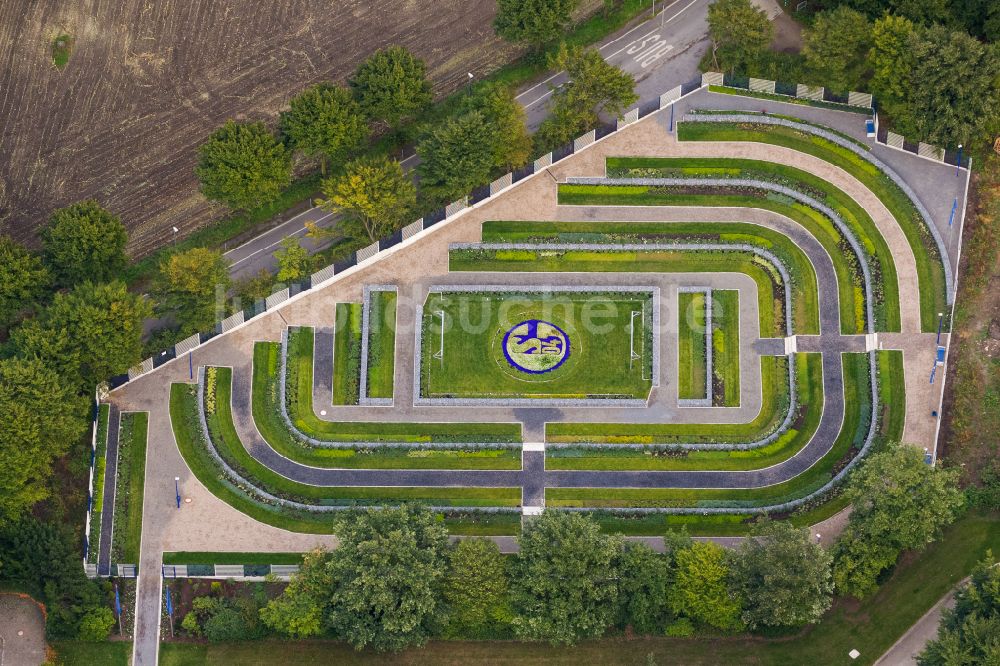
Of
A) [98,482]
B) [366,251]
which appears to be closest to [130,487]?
[98,482]

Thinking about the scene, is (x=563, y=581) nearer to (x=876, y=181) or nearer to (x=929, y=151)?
(x=876, y=181)

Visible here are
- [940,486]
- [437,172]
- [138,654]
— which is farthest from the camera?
[437,172]

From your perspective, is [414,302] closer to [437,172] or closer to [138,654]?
[437,172]

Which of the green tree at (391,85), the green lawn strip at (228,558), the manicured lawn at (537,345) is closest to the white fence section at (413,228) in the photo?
the manicured lawn at (537,345)

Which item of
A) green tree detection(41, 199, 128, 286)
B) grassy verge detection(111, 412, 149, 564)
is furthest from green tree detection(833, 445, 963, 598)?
green tree detection(41, 199, 128, 286)

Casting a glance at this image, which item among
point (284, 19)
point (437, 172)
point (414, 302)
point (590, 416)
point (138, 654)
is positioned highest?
point (284, 19)

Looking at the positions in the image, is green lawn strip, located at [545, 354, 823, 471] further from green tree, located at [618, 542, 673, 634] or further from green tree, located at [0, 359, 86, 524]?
green tree, located at [0, 359, 86, 524]

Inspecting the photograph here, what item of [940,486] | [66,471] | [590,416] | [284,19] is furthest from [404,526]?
[284,19]
